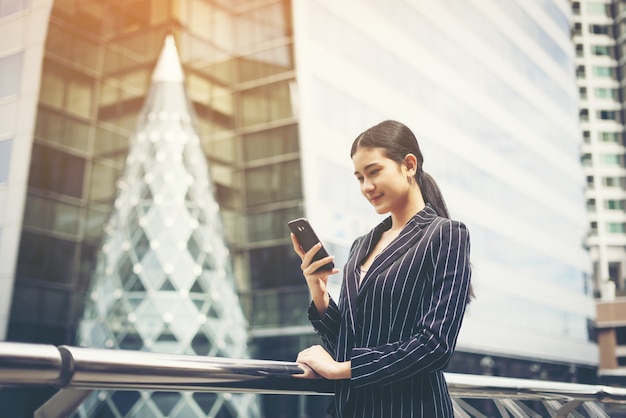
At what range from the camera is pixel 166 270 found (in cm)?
1245

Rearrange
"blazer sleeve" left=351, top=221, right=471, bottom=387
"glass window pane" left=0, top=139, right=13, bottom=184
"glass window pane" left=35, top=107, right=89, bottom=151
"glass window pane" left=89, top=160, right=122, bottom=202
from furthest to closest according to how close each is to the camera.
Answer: "glass window pane" left=89, top=160, right=122, bottom=202 → "glass window pane" left=35, top=107, right=89, bottom=151 → "glass window pane" left=0, top=139, right=13, bottom=184 → "blazer sleeve" left=351, top=221, right=471, bottom=387

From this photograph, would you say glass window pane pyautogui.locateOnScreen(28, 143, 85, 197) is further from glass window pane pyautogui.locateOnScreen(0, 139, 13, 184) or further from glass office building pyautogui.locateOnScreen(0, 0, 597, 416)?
glass window pane pyautogui.locateOnScreen(0, 139, 13, 184)

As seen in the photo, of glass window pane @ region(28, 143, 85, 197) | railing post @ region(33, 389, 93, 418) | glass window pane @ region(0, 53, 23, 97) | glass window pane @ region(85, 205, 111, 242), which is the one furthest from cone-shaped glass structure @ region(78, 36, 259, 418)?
railing post @ region(33, 389, 93, 418)

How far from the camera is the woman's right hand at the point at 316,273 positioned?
1249mm

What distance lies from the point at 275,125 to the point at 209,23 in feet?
9.23

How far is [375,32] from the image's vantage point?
16406 mm

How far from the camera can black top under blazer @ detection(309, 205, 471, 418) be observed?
1.07 m

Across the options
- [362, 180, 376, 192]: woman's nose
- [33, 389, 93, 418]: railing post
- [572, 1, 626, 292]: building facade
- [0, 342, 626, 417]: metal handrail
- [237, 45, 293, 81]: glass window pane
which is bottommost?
[33, 389, 93, 418]: railing post

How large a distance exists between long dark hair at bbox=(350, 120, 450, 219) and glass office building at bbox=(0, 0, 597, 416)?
911cm

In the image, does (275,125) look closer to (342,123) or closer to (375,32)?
(342,123)

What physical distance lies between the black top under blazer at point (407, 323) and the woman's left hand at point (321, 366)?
0.02 meters

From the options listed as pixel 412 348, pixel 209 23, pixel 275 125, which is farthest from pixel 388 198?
pixel 209 23

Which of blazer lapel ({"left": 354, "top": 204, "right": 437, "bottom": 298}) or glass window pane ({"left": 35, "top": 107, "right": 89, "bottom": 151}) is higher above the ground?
glass window pane ({"left": 35, "top": 107, "right": 89, "bottom": 151})

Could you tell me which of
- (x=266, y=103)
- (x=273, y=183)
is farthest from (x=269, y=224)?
(x=266, y=103)
